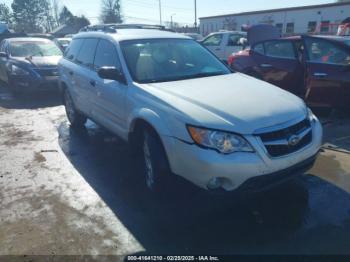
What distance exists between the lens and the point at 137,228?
328 centimetres

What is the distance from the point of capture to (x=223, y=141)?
2.96 m

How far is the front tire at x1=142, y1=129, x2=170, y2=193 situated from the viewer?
3.39m

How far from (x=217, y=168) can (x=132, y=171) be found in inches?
76.3

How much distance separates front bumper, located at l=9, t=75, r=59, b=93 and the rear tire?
8.87 feet

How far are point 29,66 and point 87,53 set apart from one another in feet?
15.0

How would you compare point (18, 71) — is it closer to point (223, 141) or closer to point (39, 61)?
point (39, 61)

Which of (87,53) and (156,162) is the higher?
(87,53)

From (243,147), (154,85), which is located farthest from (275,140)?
(154,85)

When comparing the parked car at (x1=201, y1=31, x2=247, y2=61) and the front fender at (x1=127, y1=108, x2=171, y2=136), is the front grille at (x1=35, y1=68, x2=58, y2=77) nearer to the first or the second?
the front fender at (x1=127, y1=108, x2=171, y2=136)

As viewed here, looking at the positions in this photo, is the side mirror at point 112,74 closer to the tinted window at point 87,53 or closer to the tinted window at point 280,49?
the tinted window at point 87,53

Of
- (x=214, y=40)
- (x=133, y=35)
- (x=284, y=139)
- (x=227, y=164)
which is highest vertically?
(x=133, y=35)

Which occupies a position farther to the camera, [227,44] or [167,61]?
[227,44]

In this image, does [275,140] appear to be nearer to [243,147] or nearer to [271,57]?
[243,147]

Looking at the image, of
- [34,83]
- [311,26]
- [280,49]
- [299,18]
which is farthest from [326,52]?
[299,18]
